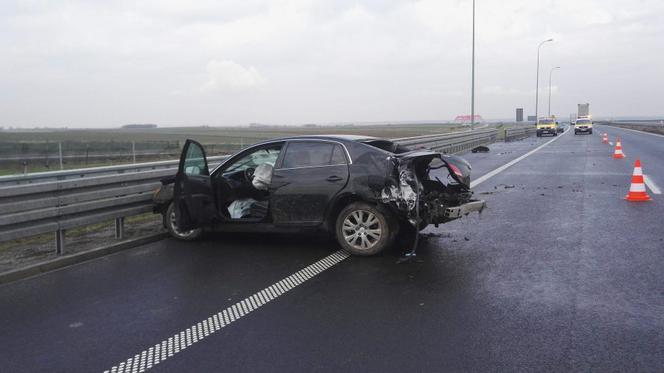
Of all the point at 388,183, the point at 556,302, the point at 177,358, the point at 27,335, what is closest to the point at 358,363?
the point at 177,358

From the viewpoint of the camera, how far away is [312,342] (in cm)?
411

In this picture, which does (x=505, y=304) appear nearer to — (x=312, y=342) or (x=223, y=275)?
(x=312, y=342)

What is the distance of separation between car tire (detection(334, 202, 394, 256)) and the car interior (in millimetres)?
1150

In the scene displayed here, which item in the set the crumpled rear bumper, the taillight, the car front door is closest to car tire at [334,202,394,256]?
the car front door

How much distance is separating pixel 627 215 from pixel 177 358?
787 cm

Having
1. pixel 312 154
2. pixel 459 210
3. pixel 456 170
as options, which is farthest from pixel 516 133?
pixel 312 154

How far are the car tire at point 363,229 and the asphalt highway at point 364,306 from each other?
0.18 meters

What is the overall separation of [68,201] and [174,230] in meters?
1.43

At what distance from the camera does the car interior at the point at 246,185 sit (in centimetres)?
754

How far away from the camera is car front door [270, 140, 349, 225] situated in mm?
6871

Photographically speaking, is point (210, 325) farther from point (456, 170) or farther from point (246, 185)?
point (456, 170)

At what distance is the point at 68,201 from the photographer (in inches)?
273

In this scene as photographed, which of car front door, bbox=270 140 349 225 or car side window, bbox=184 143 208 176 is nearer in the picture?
car front door, bbox=270 140 349 225

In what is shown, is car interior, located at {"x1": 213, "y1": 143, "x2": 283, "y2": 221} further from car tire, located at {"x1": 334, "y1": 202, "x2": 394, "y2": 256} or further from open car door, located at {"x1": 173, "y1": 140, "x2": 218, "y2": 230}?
car tire, located at {"x1": 334, "y1": 202, "x2": 394, "y2": 256}
